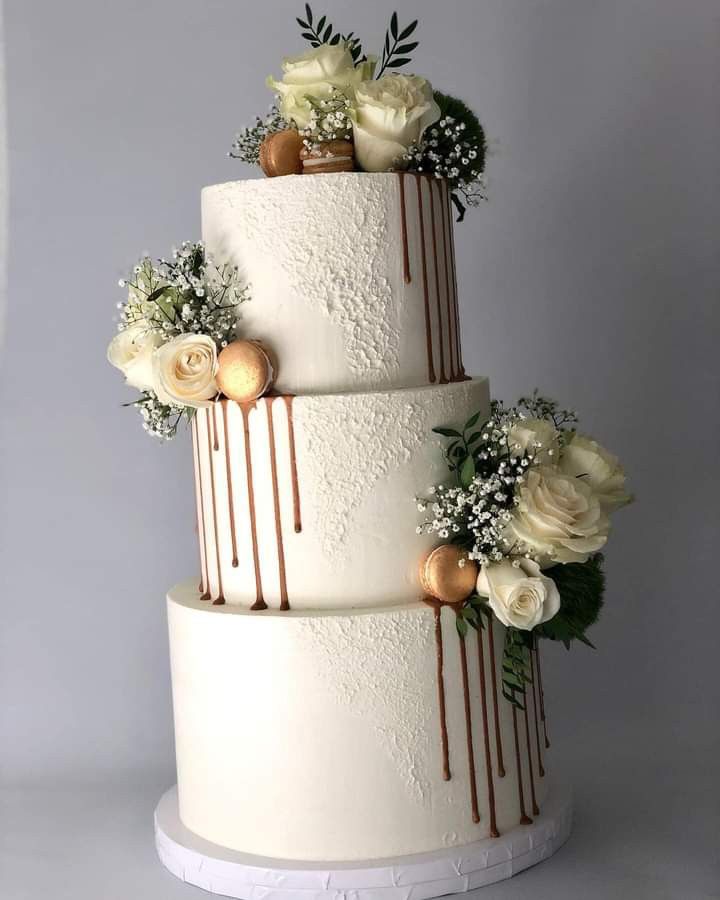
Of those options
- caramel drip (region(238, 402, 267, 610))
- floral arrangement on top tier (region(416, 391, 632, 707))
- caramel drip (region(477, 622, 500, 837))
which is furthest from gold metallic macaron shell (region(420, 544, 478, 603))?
caramel drip (region(238, 402, 267, 610))

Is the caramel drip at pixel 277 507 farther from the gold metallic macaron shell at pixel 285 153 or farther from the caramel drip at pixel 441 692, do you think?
the gold metallic macaron shell at pixel 285 153

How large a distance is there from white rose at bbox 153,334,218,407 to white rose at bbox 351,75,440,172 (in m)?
0.56

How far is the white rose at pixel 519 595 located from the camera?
2.92m

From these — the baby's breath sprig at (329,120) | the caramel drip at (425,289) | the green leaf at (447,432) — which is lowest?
the green leaf at (447,432)

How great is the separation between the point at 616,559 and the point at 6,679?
1.96 metres

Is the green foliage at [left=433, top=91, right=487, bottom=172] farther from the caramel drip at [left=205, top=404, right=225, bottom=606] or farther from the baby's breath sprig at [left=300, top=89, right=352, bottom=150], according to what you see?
the caramel drip at [left=205, top=404, right=225, bottom=606]

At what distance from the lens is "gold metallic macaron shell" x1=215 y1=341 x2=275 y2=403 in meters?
2.94

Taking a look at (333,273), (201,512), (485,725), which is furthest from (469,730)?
(333,273)

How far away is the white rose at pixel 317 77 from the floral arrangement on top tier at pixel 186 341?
0.39m

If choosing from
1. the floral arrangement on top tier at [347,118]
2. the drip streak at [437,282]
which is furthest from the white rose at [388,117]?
the drip streak at [437,282]

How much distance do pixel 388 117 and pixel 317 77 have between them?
Result: 20 centimetres

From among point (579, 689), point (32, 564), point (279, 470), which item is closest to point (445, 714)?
point (279, 470)

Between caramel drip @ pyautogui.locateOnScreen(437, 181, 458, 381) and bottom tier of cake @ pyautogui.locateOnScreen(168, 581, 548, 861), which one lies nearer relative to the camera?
bottom tier of cake @ pyautogui.locateOnScreen(168, 581, 548, 861)

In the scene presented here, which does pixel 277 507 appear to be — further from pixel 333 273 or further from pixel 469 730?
pixel 469 730
